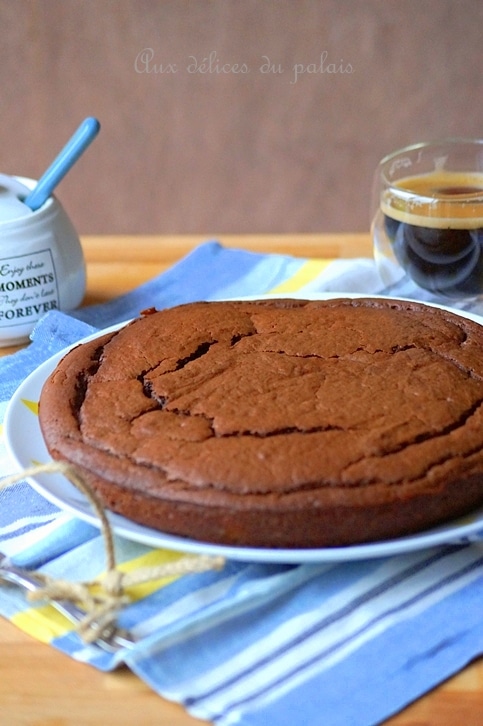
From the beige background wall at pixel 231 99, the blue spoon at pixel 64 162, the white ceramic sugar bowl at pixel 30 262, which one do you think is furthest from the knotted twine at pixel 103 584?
the beige background wall at pixel 231 99

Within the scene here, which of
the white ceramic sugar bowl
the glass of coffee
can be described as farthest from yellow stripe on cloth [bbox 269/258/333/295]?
the white ceramic sugar bowl

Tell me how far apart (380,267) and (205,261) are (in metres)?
0.38

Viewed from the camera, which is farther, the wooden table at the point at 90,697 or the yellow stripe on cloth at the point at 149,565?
the yellow stripe on cloth at the point at 149,565

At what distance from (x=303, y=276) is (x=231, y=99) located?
1.10m

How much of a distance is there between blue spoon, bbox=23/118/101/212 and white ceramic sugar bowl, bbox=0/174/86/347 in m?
0.02

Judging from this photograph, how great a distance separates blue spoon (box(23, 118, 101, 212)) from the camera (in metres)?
1.54

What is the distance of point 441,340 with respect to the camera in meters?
1.17

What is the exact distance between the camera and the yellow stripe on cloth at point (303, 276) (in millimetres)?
1705

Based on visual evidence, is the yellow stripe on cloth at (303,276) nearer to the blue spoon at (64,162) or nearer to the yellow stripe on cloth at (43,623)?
the blue spoon at (64,162)

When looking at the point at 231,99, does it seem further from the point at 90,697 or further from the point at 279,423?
the point at 90,697

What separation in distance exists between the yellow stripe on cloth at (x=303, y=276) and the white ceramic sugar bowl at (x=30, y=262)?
1.31 ft

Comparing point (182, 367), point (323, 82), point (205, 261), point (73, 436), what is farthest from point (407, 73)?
point (73, 436)

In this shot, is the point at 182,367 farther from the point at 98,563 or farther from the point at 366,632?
the point at 366,632

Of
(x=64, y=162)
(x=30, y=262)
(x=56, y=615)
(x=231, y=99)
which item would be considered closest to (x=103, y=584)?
(x=56, y=615)
